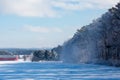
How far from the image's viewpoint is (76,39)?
8144cm

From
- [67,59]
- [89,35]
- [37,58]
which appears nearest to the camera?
[89,35]

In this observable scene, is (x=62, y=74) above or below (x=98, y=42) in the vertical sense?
below

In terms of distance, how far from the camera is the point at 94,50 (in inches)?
2933

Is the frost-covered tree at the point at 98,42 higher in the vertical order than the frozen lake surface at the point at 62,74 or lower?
higher

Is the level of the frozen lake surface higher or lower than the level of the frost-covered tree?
lower

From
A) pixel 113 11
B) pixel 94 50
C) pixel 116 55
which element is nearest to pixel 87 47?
pixel 94 50

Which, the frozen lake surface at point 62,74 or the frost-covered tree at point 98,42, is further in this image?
the frost-covered tree at point 98,42

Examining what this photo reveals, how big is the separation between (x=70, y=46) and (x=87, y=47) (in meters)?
7.52

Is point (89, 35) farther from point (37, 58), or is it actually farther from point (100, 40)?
point (37, 58)

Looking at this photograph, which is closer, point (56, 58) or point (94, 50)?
point (94, 50)

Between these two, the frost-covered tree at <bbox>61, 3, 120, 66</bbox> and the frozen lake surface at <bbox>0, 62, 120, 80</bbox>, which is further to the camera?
the frost-covered tree at <bbox>61, 3, 120, 66</bbox>

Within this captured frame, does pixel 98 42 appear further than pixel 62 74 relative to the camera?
Yes

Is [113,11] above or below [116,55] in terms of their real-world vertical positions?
above

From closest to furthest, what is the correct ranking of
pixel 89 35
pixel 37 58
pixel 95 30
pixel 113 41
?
pixel 113 41 < pixel 95 30 < pixel 89 35 < pixel 37 58
